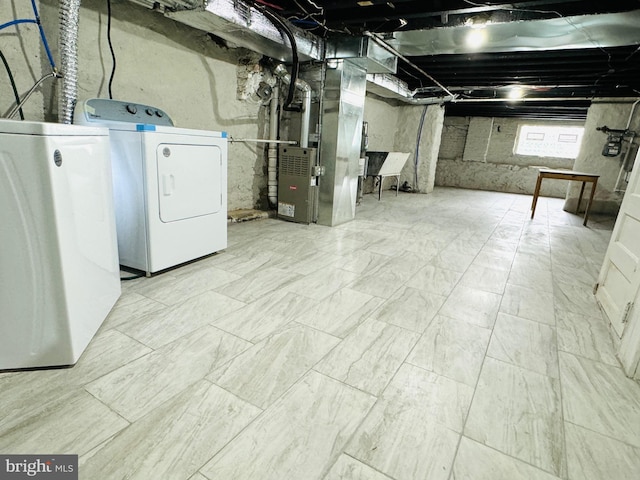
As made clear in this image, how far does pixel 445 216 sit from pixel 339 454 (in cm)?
439

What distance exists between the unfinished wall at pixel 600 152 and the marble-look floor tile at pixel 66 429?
24.1ft

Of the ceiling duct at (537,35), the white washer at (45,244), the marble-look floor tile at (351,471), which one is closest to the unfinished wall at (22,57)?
the white washer at (45,244)

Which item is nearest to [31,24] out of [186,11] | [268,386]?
[186,11]

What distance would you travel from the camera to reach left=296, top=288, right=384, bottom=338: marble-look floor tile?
1.67 meters

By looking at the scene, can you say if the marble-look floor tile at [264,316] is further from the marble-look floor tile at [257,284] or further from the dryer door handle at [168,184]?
the dryer door handle at [168,184]

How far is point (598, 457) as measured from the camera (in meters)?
1.02

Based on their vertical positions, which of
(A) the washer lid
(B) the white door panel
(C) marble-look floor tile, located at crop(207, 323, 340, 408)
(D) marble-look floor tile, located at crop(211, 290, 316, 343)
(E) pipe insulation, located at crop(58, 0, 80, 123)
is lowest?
(D) marble-look floor tile, located at crop(211, 290, 316, 343)

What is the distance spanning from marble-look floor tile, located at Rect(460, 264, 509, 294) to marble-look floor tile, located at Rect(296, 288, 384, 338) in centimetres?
80

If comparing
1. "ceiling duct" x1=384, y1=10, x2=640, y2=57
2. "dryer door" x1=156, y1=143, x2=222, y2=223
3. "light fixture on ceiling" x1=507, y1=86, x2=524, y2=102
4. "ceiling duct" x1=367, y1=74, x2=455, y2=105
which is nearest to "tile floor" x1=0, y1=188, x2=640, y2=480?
"dryer door" x1=156, y1=143, x2=222, y2=223

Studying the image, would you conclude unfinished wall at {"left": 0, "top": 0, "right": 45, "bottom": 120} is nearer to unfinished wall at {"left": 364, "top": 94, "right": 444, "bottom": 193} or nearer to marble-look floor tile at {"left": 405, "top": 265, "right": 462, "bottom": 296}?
marble-look floor tile at {"left": 405, "top": 265, "right": 462, "bottom": 296}

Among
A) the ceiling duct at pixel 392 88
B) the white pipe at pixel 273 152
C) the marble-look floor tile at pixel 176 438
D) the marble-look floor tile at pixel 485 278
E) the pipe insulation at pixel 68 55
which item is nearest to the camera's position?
the marble-look floor tile at pixel 176 438

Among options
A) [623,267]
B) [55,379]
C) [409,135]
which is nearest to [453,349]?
[623,267]

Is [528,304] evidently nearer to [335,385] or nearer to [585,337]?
[585,337]

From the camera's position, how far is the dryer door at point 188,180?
204 cm
